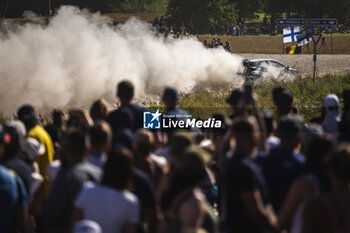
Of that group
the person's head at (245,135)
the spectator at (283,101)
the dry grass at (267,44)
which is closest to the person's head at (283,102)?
the spectator at (283,101)

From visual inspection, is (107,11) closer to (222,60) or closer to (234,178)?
(222,60)

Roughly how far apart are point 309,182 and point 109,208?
1.61 m

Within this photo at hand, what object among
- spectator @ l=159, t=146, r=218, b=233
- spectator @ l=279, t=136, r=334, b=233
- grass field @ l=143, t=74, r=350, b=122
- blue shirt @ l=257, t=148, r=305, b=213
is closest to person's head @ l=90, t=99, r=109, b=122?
blue shirt @ l=257, t=148, r=305, b=213

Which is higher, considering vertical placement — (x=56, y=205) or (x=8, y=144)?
(x=8, y=144)

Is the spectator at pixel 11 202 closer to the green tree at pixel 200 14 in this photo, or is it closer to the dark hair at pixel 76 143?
the dark hair at pixel 76 143

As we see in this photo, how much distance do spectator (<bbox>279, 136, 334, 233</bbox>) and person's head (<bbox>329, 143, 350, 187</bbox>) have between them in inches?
14.0

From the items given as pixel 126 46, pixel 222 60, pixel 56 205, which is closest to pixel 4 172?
pixel 56 205

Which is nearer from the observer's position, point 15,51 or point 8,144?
point 8,144

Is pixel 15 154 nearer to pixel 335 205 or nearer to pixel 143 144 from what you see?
pixel 143 144

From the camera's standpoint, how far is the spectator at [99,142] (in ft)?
15.9

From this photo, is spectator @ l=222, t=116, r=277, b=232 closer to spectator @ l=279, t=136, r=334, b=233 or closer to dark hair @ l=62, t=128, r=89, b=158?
spectator @ l=279, t=136, r=334, b=233

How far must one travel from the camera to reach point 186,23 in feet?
205

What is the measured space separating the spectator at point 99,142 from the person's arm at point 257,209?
129cm

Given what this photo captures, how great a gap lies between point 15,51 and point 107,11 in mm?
40993
